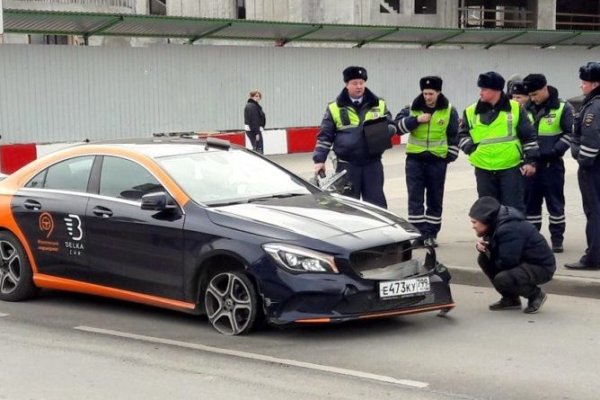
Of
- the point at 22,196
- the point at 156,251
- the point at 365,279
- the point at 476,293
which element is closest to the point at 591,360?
the point at 365,279

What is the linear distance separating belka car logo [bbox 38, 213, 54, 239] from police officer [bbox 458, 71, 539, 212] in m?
4.02

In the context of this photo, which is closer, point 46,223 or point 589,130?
point 46,223

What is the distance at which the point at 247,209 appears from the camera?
793cm

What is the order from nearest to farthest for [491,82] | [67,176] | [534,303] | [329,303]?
1. [329,303]
2. [534,303]
3. [67,176]
4. [491,82]

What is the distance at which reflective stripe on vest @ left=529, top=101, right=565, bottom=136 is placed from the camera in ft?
35.2

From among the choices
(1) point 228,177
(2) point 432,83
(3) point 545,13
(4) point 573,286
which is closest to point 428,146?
(2) point 432,83

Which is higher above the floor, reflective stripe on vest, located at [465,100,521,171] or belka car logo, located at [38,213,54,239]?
reflective stripe on vest, located at [465,100,521,171]

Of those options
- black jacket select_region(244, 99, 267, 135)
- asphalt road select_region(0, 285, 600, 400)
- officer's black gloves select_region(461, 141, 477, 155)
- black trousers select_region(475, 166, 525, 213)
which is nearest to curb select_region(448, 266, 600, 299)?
asphalt road select_region(0, 285, 600, 400)

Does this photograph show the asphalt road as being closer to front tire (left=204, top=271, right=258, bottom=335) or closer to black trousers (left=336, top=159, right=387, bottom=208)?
front tire (left=204, top=271, right=258, bottom=335)

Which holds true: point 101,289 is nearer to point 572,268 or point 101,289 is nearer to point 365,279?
point 365,279

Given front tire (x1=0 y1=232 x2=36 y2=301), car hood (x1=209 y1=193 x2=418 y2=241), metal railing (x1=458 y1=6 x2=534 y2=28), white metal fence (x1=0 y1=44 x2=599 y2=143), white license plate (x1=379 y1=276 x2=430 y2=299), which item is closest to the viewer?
white license plate (x1=379 y1=276 x2=430 y2=299)

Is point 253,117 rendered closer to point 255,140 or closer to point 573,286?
point 255,140

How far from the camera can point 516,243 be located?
27.1 feet

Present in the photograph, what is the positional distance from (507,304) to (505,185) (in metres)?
1.83
